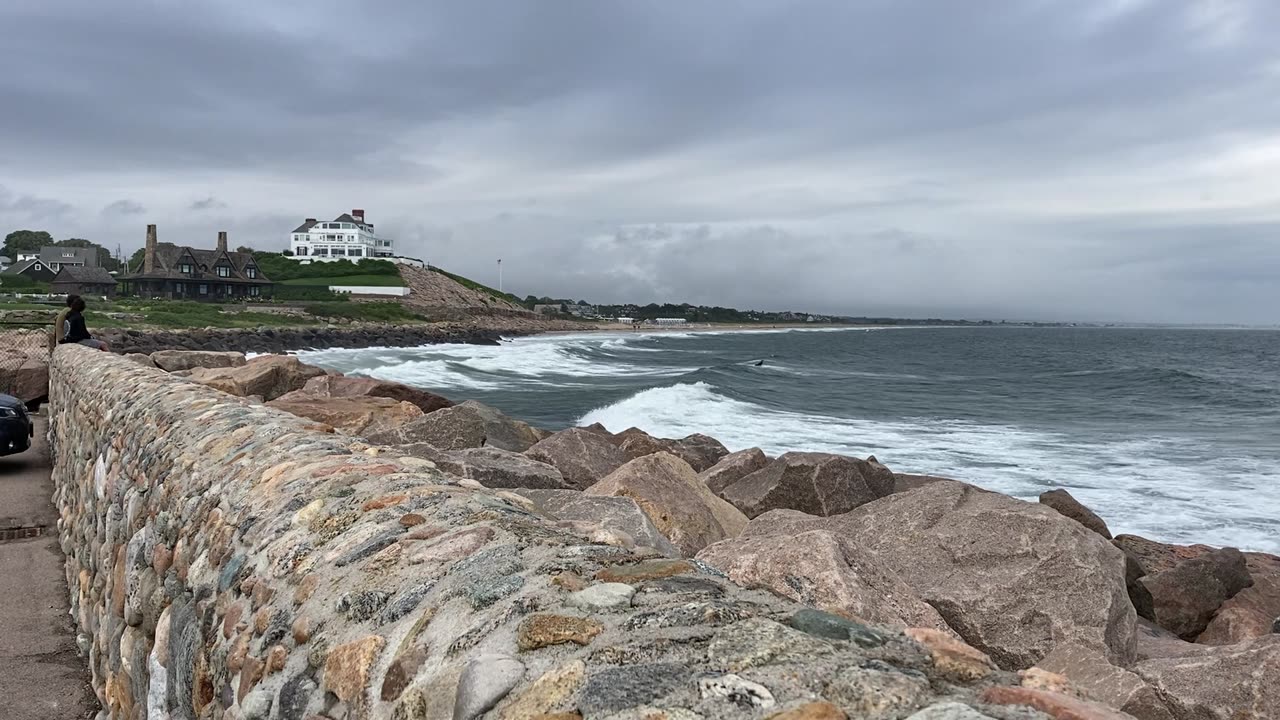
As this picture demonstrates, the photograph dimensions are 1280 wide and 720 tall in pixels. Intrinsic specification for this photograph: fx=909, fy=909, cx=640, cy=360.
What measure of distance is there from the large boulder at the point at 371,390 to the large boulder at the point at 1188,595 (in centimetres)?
1048

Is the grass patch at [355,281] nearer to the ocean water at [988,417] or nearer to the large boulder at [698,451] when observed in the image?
the ocean water at [988,417]

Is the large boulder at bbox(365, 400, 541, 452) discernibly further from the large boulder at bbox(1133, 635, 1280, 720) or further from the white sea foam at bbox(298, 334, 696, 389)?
the white sea foam at bbox(298, 334, 696, 389)

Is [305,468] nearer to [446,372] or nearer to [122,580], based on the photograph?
[122,580]

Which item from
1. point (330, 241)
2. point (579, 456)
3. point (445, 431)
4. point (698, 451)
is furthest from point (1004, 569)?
point (330, 241)

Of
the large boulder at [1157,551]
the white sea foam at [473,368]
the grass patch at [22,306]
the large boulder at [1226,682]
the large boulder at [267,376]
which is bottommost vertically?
the white sea foam at [473,368]

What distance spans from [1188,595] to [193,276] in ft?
340

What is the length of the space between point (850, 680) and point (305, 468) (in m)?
2.72

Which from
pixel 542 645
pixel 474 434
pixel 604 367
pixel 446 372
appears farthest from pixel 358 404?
pixel 604 367

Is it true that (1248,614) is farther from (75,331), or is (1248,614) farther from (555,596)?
(75,331)

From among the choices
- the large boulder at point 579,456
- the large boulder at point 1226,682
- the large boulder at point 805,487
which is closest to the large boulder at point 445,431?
the large boulder at point 579,456

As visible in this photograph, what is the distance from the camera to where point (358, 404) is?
10.9m

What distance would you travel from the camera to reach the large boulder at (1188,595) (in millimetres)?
8773

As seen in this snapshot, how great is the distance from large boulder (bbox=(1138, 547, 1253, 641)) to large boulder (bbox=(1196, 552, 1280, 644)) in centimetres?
9

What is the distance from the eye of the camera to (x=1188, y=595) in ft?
29.0
